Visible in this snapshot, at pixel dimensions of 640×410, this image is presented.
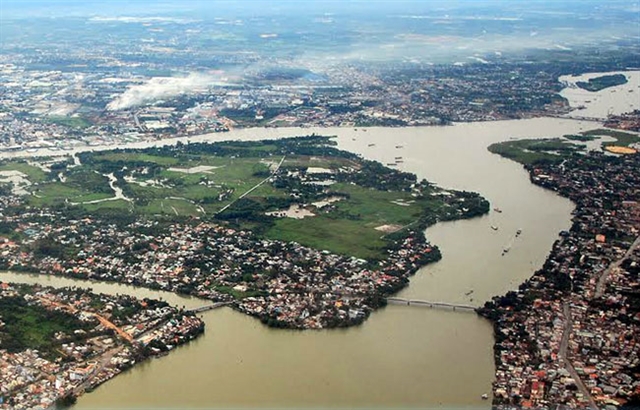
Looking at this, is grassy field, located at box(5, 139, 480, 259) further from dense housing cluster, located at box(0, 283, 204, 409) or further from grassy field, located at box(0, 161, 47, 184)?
dense housing cluster, located at box(0, 283, 204, 409)

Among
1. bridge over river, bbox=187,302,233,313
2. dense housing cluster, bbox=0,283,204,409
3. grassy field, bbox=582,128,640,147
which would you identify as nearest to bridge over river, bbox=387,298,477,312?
bridge over river, bbox=187,302,233,313

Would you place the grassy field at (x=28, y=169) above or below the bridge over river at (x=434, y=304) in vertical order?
above

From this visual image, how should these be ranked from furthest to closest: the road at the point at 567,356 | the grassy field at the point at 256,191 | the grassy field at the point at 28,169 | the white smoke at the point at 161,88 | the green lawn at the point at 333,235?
the white smoke at the point at 161,88 < the grassy field at the point at 28,169 < the grassy field at the point at 256,191 < the green lawn at the point at 333,235 < the road at the point at 567,356

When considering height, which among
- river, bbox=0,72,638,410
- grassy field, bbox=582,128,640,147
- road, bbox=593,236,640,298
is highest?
grassy field, bbox=582,128,640,147

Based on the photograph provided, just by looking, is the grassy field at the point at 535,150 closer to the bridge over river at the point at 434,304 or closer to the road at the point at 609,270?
the road at the point at 609,270

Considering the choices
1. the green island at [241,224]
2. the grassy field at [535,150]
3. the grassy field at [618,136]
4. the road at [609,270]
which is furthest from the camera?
the grassy field at [618,136]

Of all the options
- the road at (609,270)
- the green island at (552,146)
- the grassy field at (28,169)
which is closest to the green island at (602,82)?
the green island at (552,146)

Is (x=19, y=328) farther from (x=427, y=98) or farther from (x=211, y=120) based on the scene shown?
(x=427, y=98)
